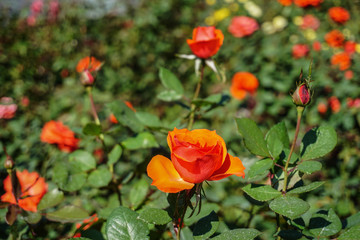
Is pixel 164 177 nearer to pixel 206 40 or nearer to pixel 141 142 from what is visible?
pixel 141 142

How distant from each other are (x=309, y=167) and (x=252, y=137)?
0.09 meters

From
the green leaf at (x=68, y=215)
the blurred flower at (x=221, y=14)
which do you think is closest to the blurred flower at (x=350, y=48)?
the blurred flower at (x=221, y=14)

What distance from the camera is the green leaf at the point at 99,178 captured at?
0.61 m

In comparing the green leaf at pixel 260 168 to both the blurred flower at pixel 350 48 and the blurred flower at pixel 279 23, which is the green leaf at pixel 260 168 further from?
A: the blurred flower at pixel 279 23

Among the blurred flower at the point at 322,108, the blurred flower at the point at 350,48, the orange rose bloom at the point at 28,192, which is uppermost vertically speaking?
the orange rose bloom at the point at 28,192

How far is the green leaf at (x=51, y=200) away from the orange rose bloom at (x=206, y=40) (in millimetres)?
420

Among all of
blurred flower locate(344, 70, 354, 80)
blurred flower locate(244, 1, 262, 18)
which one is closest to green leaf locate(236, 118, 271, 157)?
blurred flower locate(344, 70, 354, 80)

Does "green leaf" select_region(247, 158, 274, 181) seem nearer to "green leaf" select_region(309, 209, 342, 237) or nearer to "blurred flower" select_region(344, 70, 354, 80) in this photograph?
"green leaf" select_region(309, 209, 342, 237)

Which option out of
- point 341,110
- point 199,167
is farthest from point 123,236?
point 341,110

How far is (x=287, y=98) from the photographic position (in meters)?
1.78

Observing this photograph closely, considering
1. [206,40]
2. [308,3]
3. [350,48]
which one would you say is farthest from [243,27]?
[206,40]

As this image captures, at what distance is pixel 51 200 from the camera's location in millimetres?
569

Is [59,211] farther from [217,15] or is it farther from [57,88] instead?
[217,15]

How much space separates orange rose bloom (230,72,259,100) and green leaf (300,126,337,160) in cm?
131
